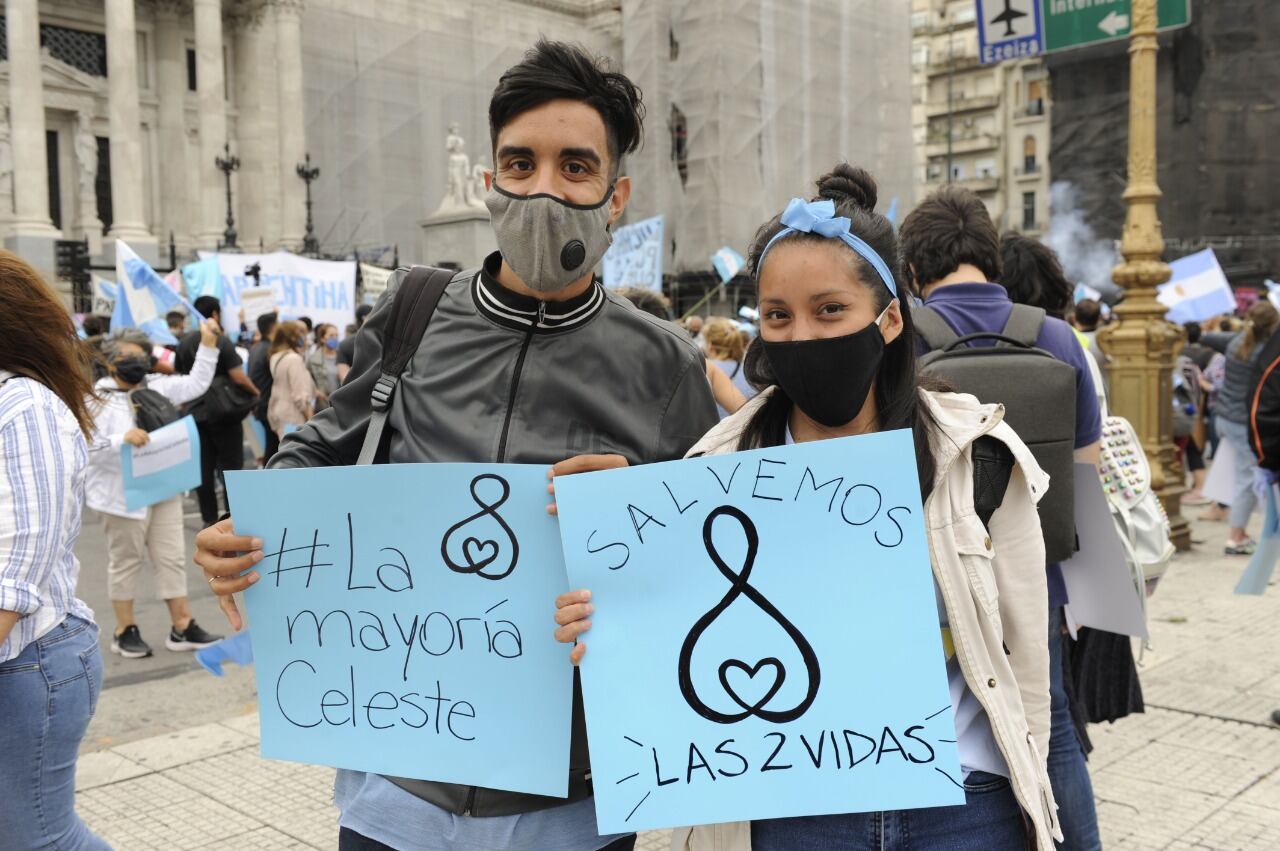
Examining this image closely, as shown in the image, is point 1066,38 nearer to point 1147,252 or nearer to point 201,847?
point 1147,252

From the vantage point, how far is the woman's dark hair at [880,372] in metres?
2.15

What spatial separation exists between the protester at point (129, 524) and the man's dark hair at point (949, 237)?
4920mm

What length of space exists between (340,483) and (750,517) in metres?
0.72

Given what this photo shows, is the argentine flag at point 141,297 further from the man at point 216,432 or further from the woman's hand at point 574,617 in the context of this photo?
the woman's hand at point 574,617

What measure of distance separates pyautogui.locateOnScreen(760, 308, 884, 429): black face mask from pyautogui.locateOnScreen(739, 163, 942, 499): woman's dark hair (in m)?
0.08

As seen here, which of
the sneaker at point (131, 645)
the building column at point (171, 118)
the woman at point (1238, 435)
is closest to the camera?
the sneaker at point (131, 645)

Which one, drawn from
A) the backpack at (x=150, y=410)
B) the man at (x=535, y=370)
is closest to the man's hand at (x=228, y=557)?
the man at (x=535, y=370)

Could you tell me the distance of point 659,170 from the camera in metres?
30.4

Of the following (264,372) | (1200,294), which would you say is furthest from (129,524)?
(1200,294)

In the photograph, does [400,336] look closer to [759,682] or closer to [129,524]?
[759,682]

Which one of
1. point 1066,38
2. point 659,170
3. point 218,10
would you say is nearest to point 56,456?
point 1066,38

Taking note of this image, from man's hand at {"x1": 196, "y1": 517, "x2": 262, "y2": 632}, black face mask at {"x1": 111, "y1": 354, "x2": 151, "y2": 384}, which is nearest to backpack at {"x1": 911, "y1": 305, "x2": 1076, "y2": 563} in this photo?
man's hand at {"x1": 196, "y1": 517, "x2": 262, "y2": 632}

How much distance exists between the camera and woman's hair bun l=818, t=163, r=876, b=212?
2.48 meters

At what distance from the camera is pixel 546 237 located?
2143 millimetres
